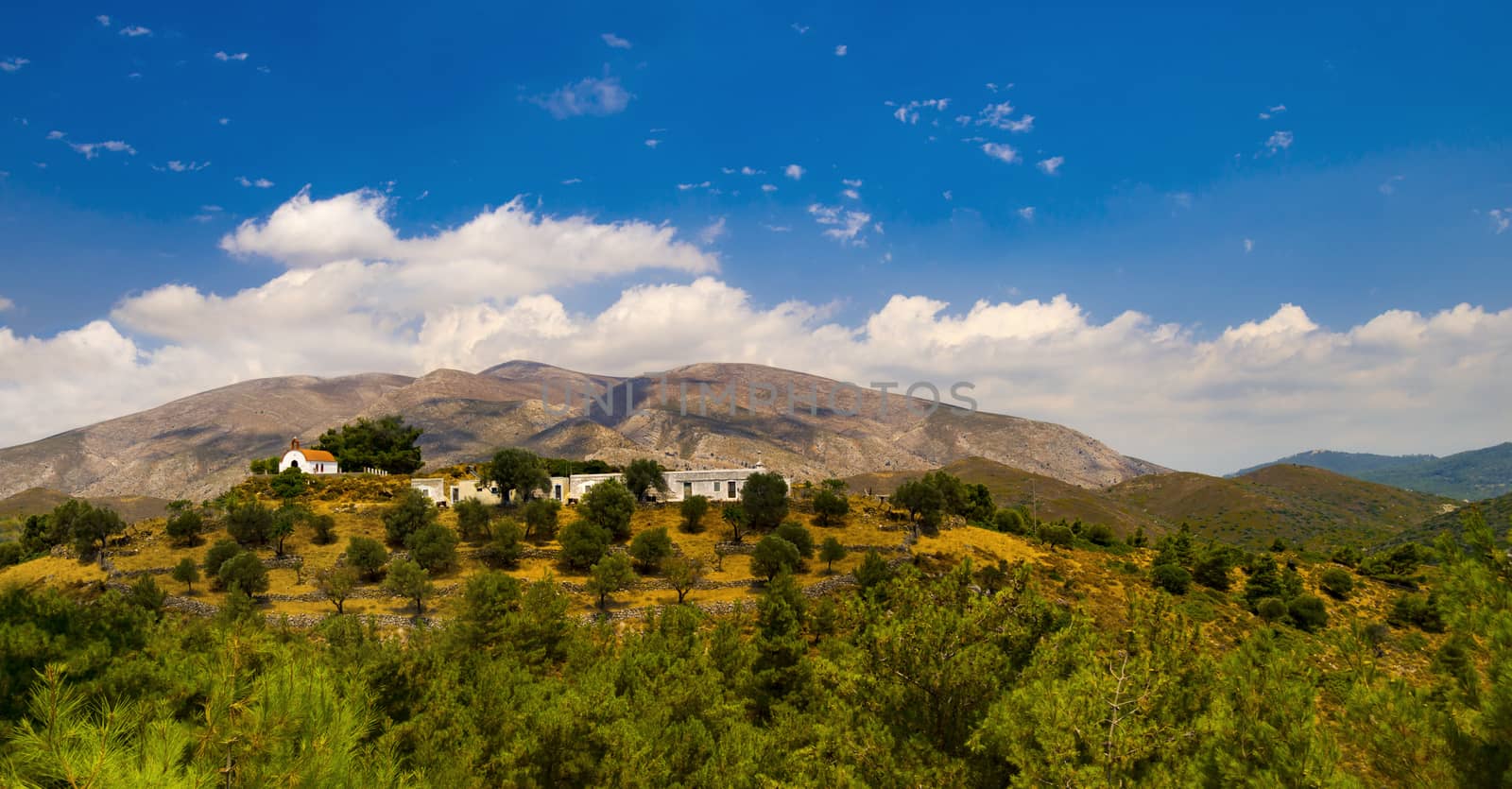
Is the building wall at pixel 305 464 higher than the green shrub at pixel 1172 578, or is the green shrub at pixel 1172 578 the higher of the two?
the building wall at pixel 305 464

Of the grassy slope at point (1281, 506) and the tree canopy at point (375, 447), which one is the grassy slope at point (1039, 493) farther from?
the tree canopy at point (375, 447)

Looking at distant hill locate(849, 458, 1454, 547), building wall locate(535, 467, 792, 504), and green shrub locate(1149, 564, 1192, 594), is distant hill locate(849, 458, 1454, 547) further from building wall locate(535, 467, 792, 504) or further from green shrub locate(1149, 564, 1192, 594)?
building wall locate(535, 467, 792, 504)

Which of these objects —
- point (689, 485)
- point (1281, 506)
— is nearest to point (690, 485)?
point (689, 485)

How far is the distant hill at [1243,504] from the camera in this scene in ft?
381

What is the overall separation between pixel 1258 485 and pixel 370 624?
191m

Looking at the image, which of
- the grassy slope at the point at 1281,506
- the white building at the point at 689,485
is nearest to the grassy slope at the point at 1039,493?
the grassy slope at the point at 1281,506

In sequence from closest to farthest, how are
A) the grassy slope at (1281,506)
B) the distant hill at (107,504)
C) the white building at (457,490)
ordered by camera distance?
the white building at (457,490)
the grassy slope at (1281,506)
the distant hill at (107,504)

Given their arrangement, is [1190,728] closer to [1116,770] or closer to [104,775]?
[1116,770]

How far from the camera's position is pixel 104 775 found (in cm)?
402

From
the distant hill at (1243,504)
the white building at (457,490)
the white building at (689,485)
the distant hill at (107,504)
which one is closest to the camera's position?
the white building at (457,490)

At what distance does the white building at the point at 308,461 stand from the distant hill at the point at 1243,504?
82.4 meters

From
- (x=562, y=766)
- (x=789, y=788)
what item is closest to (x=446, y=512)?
(x=562, y=766)

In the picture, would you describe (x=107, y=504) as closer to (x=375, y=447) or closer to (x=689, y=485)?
(x=375, y=447)

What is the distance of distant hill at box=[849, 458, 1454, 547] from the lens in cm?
11612
